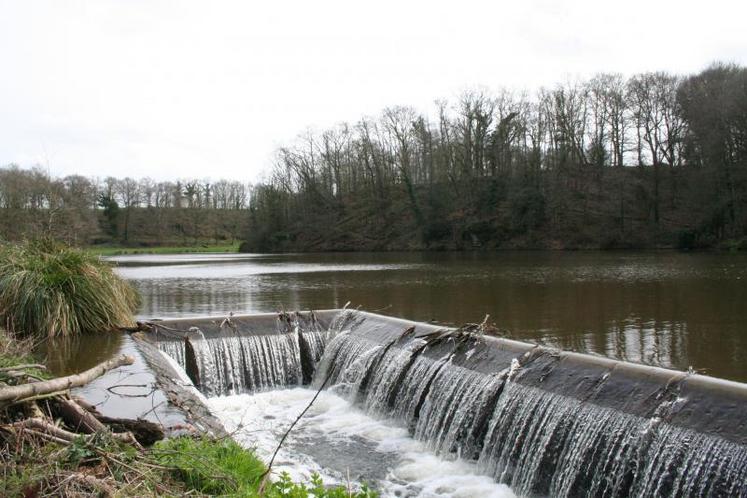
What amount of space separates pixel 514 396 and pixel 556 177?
52006mm

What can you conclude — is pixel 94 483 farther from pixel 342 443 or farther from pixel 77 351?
pixel 77 351

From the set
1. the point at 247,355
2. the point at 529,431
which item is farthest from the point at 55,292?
the point at 529,431

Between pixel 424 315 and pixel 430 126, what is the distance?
2116 inches

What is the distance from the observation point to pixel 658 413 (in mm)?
6176

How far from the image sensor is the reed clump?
11484 mm

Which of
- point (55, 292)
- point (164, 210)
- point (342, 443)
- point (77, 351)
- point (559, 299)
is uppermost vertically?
point (164, 210)

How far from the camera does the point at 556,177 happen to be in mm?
56812

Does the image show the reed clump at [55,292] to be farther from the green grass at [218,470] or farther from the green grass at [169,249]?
the green grass at [169,249]

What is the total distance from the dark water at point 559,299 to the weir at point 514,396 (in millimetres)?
3063

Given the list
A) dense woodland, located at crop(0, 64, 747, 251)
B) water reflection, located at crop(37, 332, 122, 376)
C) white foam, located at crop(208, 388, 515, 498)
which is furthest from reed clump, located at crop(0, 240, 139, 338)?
dense woodland, located at crop(0, 64, 747, 251)

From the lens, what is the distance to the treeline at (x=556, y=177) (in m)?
44.6

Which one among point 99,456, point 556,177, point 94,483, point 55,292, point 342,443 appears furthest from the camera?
point 556,177

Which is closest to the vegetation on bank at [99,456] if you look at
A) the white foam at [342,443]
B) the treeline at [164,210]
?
the white foam at [342,443]

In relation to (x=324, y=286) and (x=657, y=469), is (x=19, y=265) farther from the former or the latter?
(x=324, y=286)
